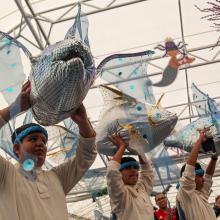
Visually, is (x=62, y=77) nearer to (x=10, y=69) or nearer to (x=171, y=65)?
(x=10, y=69)

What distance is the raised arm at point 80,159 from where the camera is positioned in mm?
2264

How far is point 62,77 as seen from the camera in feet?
6.54

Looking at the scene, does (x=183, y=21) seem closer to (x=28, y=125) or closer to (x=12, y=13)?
(x=12, y=13)

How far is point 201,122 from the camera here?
133 inches

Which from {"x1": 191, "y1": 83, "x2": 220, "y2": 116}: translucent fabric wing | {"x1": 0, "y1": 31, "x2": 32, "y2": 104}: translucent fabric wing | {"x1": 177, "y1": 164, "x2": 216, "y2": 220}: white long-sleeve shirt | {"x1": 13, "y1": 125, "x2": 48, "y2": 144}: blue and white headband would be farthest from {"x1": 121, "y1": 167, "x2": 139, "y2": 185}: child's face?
{"x1": 0, "y1": 31, "x2": 32, "y2": 104}: translucent fabric wing

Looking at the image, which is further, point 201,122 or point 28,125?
point 201,122

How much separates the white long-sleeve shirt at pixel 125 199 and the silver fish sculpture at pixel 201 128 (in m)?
0.48

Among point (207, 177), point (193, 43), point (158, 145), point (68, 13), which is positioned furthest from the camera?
point (193, 43)

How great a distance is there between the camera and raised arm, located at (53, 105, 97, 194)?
7.43ft

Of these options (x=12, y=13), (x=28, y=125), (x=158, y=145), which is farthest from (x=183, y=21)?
(x=28, y=125)

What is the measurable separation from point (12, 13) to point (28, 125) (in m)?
4.44

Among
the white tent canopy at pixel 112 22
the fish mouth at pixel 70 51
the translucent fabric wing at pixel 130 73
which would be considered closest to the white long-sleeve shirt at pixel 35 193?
the fish mouth at pixel 70 51

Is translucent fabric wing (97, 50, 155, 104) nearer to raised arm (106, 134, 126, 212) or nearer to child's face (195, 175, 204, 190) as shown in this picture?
raised arm (106, 134, 126, 212)

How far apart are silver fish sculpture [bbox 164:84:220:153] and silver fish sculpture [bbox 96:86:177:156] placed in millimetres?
306
